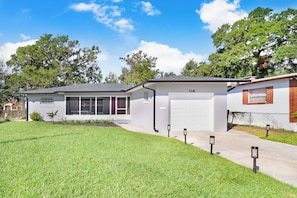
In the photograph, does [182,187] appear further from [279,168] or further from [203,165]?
[279,168]

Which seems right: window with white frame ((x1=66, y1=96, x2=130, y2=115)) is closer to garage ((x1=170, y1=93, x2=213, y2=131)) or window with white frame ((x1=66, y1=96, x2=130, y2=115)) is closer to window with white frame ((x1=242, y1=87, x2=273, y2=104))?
garage ((x1=170, y1=93, x2=213, y2=131))

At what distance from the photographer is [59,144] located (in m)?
7.60

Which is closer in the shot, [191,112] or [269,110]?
[191,112]

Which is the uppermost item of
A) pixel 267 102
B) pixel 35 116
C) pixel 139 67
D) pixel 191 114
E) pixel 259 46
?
pixel 259 46

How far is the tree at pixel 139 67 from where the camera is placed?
32991mm

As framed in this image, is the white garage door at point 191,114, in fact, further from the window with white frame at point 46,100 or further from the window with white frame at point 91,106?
the window with white frame at point 46,100

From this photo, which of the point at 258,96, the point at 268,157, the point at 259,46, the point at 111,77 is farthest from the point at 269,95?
the point at 111,77

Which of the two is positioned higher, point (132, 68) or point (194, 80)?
point (132, 68)

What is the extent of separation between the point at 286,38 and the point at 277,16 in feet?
9.34

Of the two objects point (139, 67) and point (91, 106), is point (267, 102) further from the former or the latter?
point (139, 67)

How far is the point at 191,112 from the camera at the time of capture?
12773 mm

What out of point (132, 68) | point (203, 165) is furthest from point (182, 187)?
point (132, 68)

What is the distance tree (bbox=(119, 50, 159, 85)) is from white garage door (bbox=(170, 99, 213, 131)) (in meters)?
20.0

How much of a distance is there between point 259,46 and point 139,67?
16.5 metres
